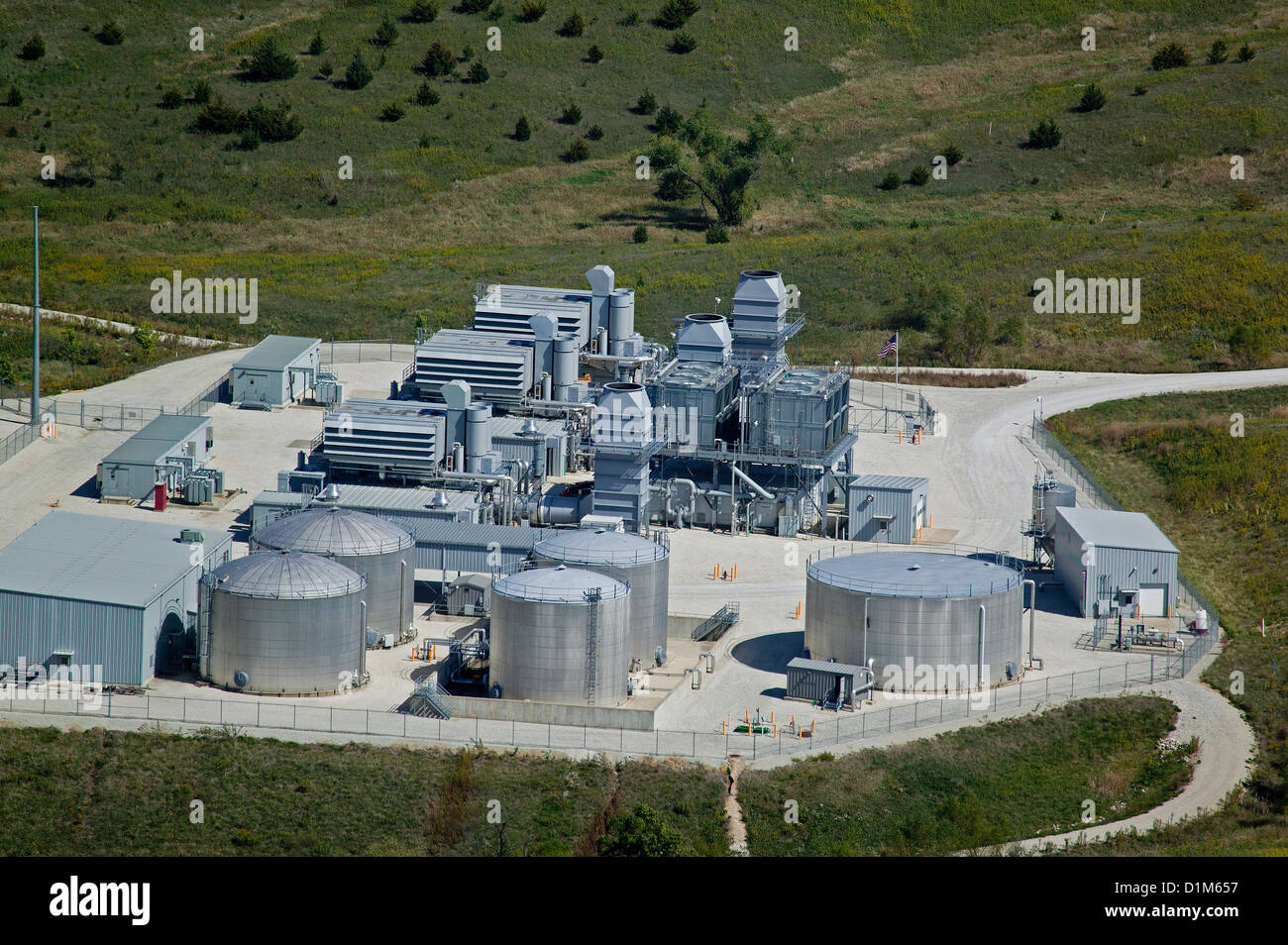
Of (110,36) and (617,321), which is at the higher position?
(110,36)

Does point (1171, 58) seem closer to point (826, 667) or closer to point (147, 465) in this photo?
point (147, 465)

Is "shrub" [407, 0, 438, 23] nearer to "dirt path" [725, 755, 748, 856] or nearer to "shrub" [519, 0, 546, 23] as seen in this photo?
"shrub" [519, 0, 546, 23]

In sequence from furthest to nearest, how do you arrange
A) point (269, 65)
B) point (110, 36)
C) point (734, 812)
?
point (110, 36), point (269, 65), point (734, 812)

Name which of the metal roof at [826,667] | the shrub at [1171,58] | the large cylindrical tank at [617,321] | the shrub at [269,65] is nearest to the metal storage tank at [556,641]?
the metal roof at [826,667]

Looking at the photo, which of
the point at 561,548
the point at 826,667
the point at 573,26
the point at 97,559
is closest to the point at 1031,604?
the point at 826,667

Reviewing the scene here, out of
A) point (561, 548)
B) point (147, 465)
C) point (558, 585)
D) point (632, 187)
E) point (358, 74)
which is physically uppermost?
point (358, 74)
